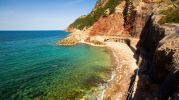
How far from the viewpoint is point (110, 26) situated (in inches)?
3162

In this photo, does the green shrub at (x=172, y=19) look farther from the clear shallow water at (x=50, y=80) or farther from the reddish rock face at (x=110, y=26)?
the reddish rock face at (x=110, y=26)

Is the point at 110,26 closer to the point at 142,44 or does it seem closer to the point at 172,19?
the point at 142,44

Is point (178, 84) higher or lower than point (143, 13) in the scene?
lower

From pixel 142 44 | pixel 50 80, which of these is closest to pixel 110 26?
pixel 142 44

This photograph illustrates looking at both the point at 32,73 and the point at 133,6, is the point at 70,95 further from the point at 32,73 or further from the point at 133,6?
the point at 133,6

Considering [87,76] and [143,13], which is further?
[143,13]

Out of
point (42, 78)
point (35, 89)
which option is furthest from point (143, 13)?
point (35, 89)

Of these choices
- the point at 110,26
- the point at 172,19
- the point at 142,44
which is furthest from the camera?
the point at 110,26

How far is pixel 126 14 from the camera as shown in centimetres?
7731

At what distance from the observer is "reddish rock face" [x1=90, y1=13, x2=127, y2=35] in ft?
260

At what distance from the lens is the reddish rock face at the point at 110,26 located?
79188 mm

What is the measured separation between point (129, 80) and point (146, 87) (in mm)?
6912

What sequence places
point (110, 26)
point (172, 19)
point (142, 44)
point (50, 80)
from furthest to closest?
point (110, 26) < point (142, 44) < point (172, 19) < point (50, 80)

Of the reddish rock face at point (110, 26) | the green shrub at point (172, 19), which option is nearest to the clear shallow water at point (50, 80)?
the green shrub at point (172, 19)
